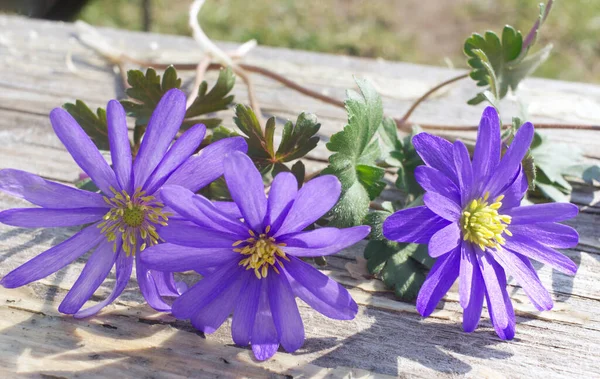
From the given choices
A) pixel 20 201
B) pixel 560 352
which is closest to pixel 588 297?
pixel 560 352

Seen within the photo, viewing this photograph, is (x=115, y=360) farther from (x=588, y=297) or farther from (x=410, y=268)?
(x=588, y=297)

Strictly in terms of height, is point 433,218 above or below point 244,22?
below

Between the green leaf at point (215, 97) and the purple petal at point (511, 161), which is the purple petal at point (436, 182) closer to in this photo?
the purple petal at point (511, 161)

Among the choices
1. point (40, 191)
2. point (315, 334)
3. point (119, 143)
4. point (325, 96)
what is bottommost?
point (315, 334)

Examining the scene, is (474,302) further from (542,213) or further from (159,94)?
(159,94)

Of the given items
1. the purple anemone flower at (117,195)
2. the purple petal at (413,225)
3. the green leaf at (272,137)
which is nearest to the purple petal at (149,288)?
the purple anemone flower at (117,195)

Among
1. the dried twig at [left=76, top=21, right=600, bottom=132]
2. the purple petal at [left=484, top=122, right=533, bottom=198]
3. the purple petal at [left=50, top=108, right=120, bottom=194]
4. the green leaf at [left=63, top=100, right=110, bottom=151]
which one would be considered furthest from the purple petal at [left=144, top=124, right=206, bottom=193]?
the dried twig at [left=76, top=21, right=600, bottom=132]

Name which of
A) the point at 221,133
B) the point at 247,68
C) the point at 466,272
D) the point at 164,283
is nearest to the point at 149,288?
the point at 164,283
